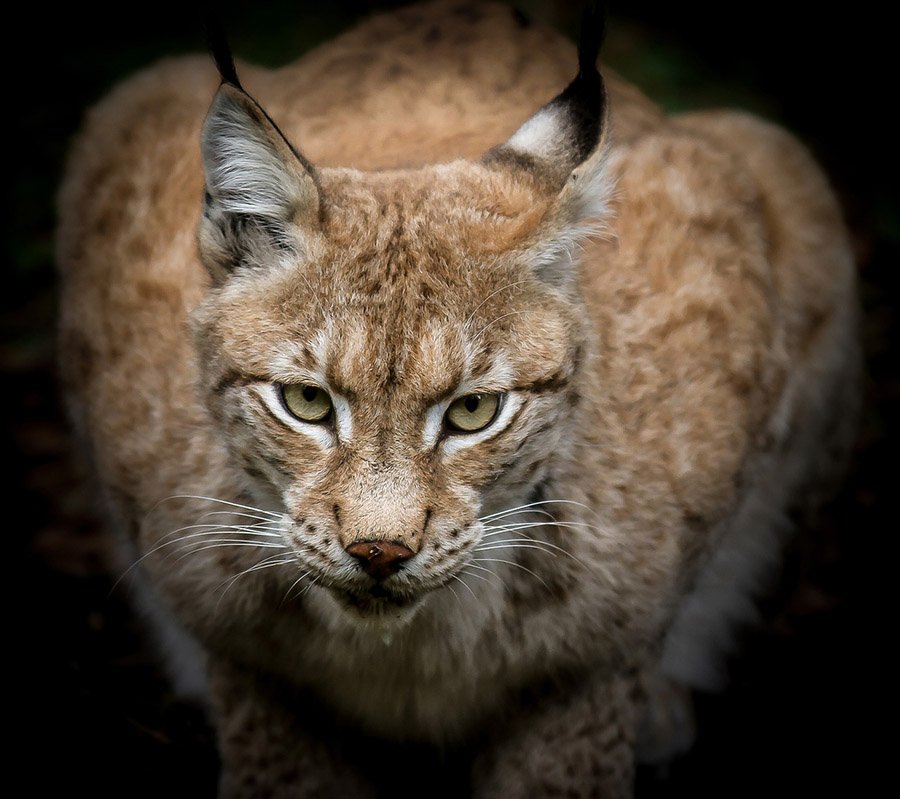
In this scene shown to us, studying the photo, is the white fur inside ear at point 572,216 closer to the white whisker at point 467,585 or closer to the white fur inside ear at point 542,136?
the white fur inside ear at point 542,136

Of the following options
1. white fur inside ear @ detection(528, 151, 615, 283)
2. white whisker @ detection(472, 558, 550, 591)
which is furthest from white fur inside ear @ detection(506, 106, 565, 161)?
white whisker @ detection(472, 558, 550, 591)

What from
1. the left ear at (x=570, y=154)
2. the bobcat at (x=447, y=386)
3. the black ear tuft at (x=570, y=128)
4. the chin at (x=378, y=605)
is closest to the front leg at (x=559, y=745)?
the bobcat at (x=447, y=386)

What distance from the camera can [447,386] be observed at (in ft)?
8.45

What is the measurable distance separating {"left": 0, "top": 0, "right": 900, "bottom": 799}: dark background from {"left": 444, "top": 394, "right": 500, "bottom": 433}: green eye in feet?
6.39

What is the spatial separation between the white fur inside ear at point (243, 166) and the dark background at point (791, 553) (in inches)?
84.1

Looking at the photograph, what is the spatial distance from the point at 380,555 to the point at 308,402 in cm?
43

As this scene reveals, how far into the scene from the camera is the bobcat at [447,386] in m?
2.62

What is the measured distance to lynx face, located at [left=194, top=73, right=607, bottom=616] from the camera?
99.9 inches

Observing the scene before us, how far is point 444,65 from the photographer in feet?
13.7

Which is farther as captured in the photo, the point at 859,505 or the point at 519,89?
the point at 859,505

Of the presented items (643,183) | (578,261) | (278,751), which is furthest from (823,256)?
(278,751)

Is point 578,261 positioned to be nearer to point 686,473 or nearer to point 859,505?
point 686,473

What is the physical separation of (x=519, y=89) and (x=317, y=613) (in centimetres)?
207

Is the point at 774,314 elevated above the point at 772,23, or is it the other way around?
the point at 772,23
